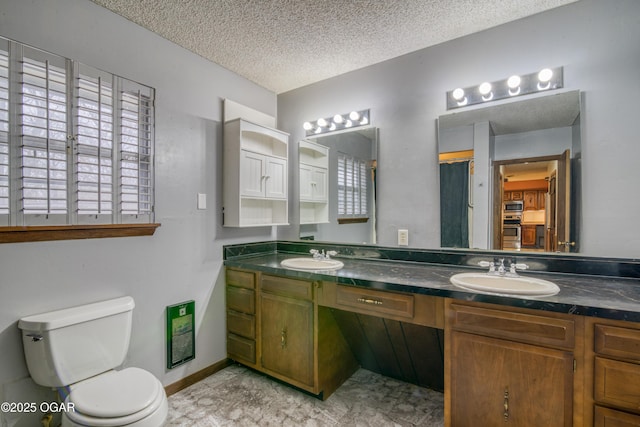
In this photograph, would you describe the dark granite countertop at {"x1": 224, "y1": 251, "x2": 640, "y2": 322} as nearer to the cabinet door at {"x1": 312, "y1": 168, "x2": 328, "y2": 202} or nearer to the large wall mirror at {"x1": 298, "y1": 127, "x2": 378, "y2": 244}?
the large wall mirror at {"x1": 298, "y1": 127, "x2": 378, "y2": 244}

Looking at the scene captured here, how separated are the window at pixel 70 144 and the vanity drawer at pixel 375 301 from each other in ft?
4.37

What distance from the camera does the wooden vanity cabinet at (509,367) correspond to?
4.02 ft

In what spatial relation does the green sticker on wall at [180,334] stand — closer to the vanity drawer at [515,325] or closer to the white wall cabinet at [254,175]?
the white wall cabinet at [254,175]

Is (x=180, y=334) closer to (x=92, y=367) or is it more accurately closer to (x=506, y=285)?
(x=92, y=367)

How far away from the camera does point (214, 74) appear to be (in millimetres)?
2377

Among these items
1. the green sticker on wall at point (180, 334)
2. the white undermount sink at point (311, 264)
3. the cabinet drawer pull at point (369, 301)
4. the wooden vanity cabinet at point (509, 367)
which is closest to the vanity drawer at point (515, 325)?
the wooden vanity cabinet at point (509, 367)

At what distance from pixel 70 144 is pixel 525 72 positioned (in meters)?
2.61

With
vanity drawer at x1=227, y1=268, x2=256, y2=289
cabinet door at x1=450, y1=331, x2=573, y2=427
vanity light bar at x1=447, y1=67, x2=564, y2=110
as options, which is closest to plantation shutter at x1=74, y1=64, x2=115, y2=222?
vanity drawer at x1=227, y1=268, x2=256, y2=289

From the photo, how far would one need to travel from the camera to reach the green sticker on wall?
2053mm

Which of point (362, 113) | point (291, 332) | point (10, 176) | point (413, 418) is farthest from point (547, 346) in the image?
point (10, 176)

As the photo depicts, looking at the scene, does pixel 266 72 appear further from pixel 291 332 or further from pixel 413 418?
pixel 413 418

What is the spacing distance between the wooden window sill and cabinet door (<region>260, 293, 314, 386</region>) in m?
0.92

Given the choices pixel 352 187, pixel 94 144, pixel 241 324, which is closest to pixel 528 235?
pixel 352 187

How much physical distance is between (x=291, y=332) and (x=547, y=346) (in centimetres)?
138
